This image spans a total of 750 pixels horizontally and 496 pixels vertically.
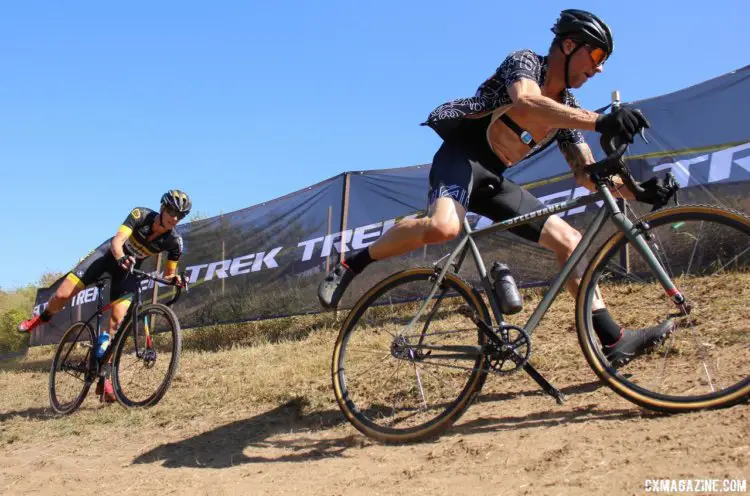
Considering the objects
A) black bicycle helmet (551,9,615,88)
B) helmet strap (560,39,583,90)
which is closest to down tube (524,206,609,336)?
helmet strap (560,39,583,90)

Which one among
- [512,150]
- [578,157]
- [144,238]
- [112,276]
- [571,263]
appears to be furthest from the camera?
[112,276]

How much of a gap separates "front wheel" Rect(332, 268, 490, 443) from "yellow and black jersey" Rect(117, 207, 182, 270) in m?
3.81

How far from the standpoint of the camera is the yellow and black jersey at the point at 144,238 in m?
6.91

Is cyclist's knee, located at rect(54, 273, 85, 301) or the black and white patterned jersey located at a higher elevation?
the black and white patterned jersey

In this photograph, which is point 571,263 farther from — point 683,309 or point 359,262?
point 359,262

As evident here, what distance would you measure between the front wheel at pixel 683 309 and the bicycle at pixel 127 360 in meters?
4.04

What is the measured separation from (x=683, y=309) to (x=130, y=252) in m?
5.72

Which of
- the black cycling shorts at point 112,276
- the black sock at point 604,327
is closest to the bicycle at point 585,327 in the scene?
the black sock at point 604,327

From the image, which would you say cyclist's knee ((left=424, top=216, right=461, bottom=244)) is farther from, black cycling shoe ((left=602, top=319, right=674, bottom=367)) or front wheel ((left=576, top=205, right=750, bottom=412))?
black cycling shoe ((left=602, top=319, right=674, bottom=367))

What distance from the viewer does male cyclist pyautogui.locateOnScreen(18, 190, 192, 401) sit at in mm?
6637

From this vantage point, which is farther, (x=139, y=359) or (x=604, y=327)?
(x=139, y=359)

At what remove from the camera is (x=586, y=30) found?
140 inches

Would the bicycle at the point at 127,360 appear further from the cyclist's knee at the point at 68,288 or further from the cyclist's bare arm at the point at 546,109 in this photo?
the cyclist's bare arm at the point at 546,109

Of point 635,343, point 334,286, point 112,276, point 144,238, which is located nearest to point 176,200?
point 144,238
